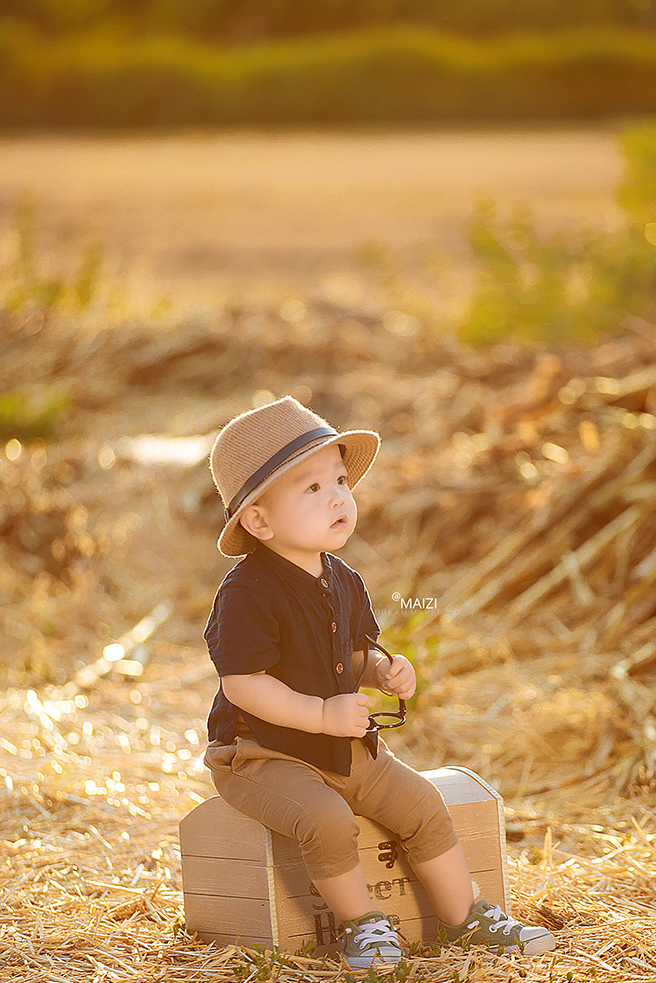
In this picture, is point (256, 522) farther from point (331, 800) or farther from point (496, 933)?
point (496, 933)

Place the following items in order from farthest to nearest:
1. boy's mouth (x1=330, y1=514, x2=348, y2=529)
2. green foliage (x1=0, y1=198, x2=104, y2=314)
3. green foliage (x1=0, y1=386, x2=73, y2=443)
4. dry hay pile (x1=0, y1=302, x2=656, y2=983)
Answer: green foliage (x1=0, y1=198, x2=104, y2=314) < green foliage (x1=0, y1=386, x2=73, y2=443) < dry hay pile (x1=0, y1=302, x2=656, y2=983) < boy's mouth (x1=330, y1=514, x2=348, y2=529)

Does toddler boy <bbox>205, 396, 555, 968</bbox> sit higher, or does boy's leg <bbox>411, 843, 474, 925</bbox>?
toddler boy <bbox>205, 396, 555, 968</bbox>

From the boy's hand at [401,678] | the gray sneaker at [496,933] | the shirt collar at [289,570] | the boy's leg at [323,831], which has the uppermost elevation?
the shirt collar at [289,570]

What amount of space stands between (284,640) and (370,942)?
0.58 meters

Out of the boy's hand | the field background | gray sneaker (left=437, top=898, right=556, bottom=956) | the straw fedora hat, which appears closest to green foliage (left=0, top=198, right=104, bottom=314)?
the field background

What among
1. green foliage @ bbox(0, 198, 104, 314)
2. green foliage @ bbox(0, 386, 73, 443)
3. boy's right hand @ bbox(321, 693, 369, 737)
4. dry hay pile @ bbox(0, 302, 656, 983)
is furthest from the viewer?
green foliage @ bbox(0, 198, 104, 314)

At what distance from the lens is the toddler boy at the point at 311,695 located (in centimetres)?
212

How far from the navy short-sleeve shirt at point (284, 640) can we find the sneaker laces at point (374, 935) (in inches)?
11.3

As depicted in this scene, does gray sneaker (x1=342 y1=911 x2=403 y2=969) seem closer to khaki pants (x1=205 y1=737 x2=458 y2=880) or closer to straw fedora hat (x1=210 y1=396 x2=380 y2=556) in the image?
khaki pants (x1=205 y1=737 x2=458 y2=880)

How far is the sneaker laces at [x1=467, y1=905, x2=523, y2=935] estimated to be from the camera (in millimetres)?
2234

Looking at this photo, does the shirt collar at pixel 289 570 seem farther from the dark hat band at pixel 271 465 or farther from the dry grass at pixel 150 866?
the dry grass at pixel 150 866

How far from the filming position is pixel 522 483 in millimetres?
4977

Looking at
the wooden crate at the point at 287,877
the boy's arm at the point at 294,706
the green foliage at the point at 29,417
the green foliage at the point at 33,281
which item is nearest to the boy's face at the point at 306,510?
the boy's arm at the point at 294,706

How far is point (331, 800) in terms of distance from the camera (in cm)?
211
